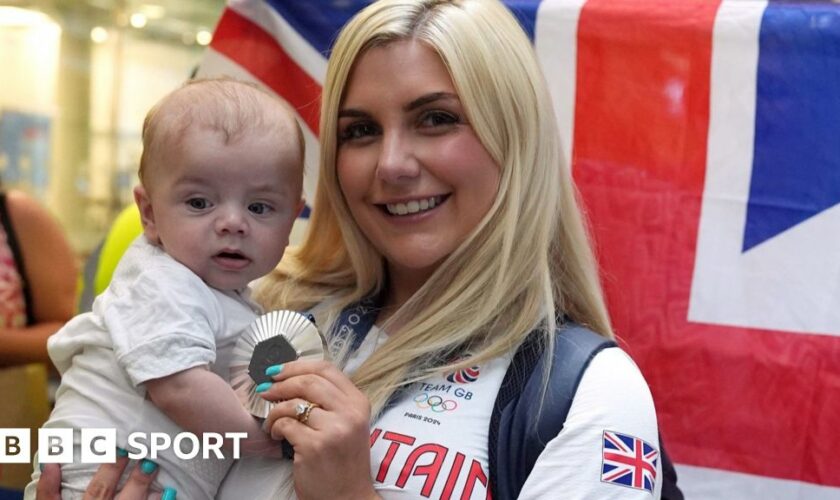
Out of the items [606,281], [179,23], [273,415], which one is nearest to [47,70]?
[179,23]

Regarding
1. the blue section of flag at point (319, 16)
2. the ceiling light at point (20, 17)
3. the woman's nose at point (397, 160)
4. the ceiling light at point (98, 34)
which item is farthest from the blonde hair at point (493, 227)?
the ceiling light at point (98, 34)

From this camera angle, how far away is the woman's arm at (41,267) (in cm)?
297

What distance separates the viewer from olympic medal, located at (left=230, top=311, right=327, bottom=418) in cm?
160

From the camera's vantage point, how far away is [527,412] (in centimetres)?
156

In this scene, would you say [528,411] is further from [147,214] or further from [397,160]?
[147,214]

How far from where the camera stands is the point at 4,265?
2936mm

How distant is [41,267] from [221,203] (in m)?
1.55

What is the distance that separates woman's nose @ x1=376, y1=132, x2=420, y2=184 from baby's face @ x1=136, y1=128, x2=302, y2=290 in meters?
0.17

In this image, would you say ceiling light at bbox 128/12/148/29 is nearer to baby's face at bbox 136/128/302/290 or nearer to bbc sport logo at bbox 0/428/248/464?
baby's face at bbox 136/128/302/290

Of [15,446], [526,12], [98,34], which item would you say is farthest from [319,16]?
[98,34]

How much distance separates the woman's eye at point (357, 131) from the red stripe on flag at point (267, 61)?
2.44ft

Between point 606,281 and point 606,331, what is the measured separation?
0.56 m

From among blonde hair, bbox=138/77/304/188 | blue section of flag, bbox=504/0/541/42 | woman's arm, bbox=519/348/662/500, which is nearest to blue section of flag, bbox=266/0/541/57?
blue section of flag, bbox=504/0/541/42

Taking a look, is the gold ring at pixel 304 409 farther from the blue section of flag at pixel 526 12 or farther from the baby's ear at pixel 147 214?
the blue section of flag at pixel 526 12
